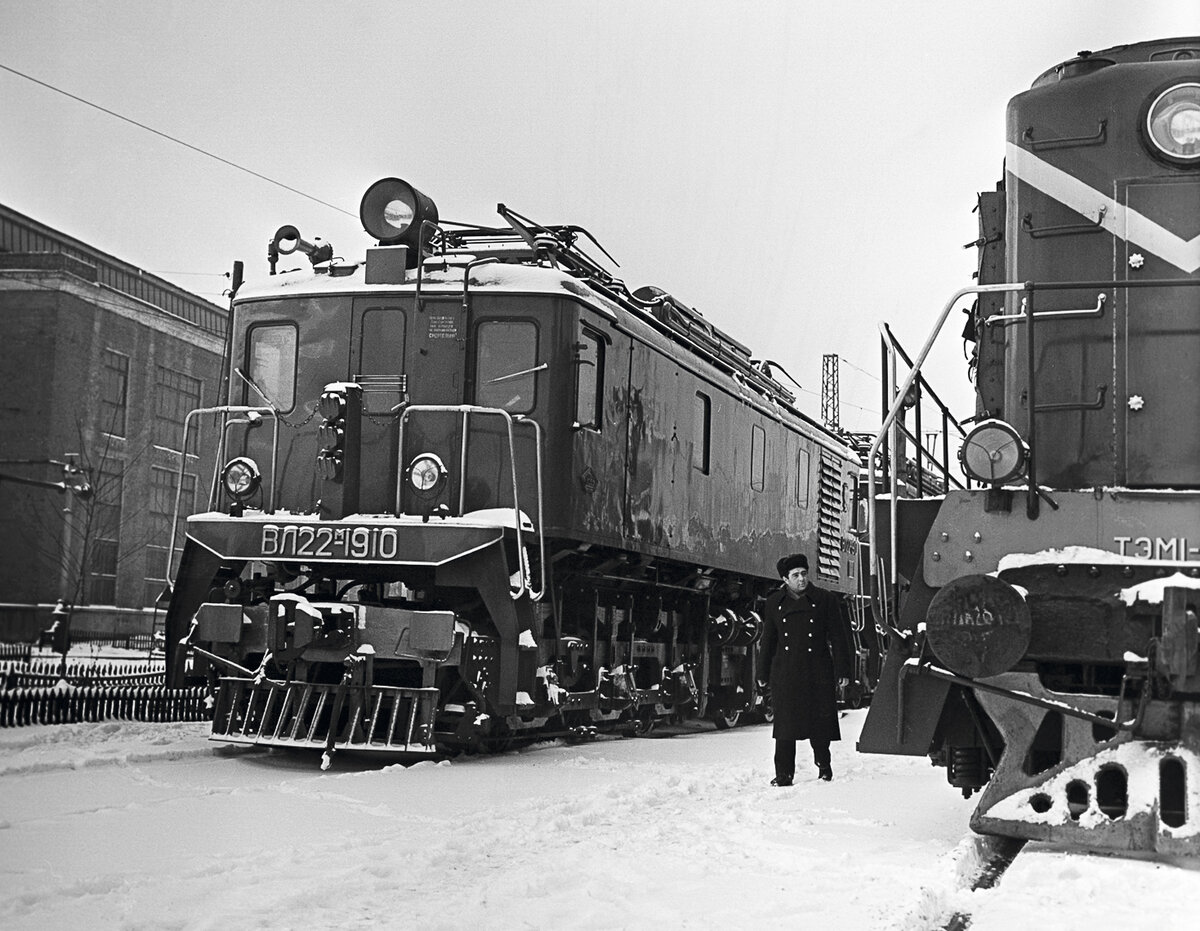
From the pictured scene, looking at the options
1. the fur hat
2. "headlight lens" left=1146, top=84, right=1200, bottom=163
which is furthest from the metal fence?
"headlight lens" left=1146, top=84, right=1200, bottom=163

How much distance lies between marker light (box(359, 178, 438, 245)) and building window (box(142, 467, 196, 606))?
94.8 inches

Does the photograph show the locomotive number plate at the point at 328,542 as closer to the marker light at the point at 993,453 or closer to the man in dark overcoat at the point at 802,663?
the man in dark overcoat at the point at 802,663

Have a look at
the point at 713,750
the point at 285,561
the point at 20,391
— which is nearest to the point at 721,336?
the point at 713,750

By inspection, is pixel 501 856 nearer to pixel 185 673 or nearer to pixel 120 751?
pixel 120 751

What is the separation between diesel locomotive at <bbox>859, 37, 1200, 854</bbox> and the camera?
5523 mm

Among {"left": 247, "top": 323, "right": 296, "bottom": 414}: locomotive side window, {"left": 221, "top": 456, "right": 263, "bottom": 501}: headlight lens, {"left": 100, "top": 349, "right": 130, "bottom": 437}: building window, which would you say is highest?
{"left": 247, "top": 323, "right": 296, "bottom": 414}: locomotive side window

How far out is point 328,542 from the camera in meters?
9.48

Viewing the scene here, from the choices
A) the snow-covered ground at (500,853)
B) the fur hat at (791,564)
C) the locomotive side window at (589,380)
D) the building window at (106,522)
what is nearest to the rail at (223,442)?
the building window at (106,522)

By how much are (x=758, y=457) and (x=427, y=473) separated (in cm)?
637

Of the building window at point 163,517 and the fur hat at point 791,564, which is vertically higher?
the building window at point 163,517

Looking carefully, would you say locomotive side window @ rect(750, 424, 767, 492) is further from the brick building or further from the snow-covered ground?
the brick building

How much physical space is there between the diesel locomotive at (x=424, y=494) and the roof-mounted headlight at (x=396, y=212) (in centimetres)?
2

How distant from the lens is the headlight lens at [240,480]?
396 inches

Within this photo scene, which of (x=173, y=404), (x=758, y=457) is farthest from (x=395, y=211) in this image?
(x=758, y=457)
